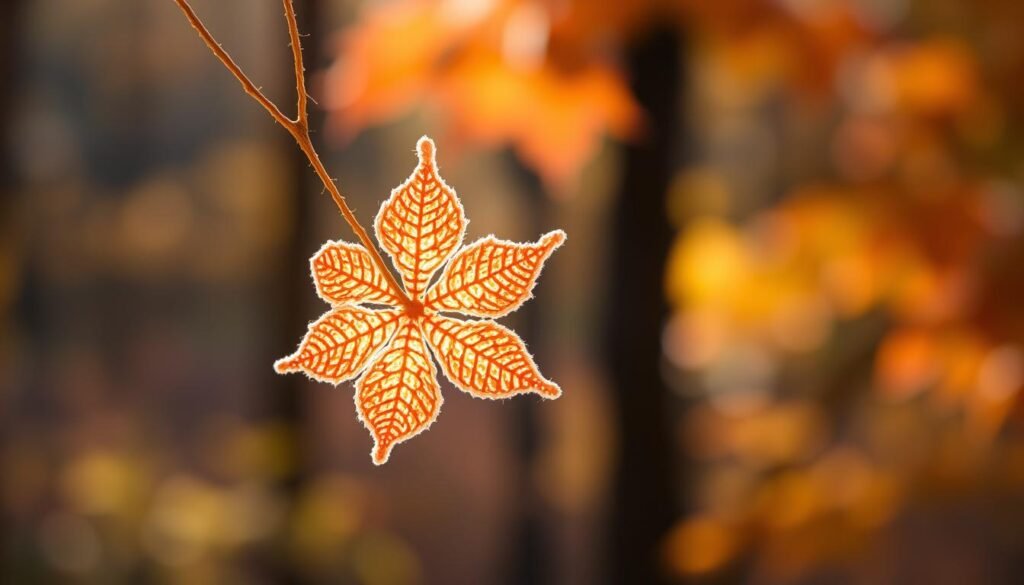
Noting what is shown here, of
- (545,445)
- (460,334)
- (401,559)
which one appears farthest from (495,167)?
(460,334)

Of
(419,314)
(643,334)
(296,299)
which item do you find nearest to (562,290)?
(296,299)

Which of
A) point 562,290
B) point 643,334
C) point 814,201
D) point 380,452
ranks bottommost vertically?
point 380,452

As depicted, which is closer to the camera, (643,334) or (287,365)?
(287,365)

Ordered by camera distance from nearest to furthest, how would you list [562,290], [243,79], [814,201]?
[243,79], [814,201], [562,290]

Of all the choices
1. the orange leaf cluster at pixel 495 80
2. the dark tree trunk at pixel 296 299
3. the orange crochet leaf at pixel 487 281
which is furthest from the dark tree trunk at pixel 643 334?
the orange crochet leaf at pixel 487 281

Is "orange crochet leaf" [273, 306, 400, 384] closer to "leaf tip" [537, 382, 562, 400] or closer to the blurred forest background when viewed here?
"leaf tip" [537, 382, 562, 400]

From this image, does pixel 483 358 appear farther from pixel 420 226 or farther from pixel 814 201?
pixel 814 201

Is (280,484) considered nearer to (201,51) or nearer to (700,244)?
(700,244)
